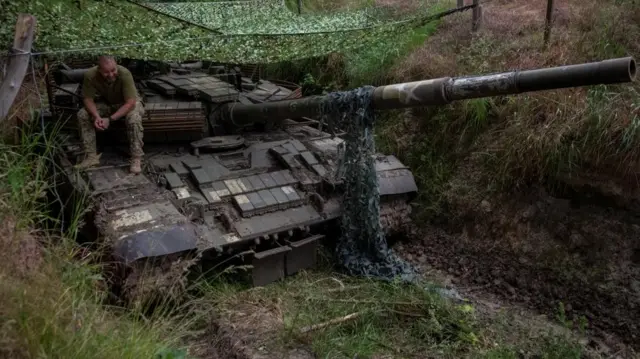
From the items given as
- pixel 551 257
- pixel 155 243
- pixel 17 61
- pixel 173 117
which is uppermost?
pixel 17 61

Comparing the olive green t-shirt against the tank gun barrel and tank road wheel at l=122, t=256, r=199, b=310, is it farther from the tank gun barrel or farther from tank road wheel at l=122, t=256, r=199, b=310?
tank road wheel at l=122, t=256, r=199, b=310

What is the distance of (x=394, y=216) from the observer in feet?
23.0

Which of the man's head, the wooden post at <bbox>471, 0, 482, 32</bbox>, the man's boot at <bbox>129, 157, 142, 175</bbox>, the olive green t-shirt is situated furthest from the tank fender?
the wooden post at <bbox>471, 0, 482, 32</bbox>

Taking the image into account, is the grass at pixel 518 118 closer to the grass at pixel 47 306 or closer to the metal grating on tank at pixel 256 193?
the metal grating on tank at pixel 256 193

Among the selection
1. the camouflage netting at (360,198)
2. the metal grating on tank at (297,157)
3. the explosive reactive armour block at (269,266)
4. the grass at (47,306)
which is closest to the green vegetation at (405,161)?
the grass at (47,306)

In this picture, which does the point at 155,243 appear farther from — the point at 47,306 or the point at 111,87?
the point at 111,87

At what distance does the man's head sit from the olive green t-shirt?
0.24 ft

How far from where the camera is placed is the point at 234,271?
5.76m

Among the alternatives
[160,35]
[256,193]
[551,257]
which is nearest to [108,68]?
[160,35]

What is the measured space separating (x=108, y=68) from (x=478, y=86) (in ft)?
12.3

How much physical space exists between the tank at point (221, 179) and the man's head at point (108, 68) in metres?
0.53

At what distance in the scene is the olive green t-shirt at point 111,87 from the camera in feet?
21.4

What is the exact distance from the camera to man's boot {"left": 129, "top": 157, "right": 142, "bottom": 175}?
21.0ft

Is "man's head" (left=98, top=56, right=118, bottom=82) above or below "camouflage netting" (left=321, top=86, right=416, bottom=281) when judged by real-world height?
above
